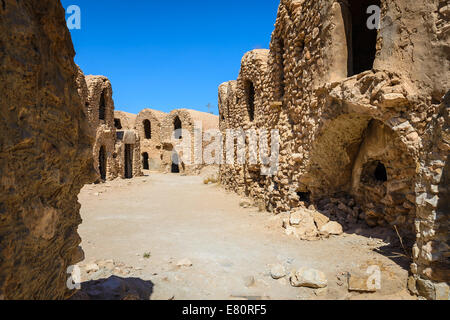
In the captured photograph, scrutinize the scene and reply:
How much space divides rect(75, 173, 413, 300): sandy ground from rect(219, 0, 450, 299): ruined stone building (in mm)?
686

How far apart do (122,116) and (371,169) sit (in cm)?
2497

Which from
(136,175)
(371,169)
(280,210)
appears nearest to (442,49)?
(371,169)

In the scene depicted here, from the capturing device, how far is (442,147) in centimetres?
285

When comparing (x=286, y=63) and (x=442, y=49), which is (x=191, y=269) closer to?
(x=442, y=49)

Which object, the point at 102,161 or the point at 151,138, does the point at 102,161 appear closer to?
the point at 102,161

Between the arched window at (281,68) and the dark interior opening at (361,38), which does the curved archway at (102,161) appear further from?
the dark interior opening at (361,38)

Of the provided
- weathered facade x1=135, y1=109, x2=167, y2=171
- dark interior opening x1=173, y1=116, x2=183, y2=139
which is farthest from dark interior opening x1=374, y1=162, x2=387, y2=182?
weathered facade x1=135, y1=109, x2=167, y2=171

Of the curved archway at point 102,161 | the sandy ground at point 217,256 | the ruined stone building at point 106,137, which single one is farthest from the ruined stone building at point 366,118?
the curved archway at point 102,161

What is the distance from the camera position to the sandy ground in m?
3.29

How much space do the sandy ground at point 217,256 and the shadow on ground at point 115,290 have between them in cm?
2

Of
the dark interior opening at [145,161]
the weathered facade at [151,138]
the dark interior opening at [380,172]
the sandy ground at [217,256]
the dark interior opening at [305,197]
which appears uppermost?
the weathered facade at [151,138]

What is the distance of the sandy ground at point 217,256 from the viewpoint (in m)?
3.29

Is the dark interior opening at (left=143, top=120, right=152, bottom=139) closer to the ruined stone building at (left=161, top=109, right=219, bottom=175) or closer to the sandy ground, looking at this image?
the ruined stone building at (left=161, top=109, right=219, bottom=175)

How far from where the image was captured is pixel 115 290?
300 centimetres
